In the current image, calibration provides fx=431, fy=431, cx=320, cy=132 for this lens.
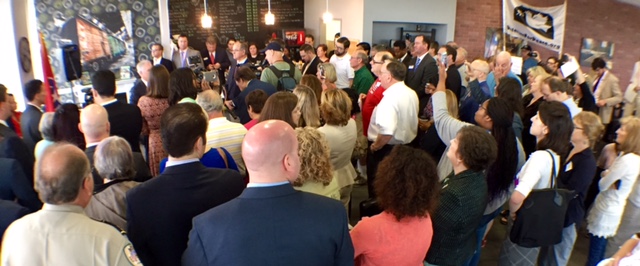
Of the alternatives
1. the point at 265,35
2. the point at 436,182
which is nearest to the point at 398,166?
the point at 436,182

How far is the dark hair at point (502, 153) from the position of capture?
8.49 feet

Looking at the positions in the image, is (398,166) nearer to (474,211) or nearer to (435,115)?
(474,211)

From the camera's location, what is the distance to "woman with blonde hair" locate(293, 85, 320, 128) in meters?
3.18

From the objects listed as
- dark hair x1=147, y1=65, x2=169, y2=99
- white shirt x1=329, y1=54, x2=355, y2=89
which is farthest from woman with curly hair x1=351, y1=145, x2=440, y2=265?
white shirt x1=329, y1=54, x2=355, y2=89

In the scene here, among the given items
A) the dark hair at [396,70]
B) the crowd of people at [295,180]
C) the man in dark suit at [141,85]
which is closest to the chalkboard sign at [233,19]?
the man in dark suit at [141,85]

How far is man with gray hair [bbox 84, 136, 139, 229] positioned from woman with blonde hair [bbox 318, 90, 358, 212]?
139cm

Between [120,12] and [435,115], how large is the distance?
5.05 metres

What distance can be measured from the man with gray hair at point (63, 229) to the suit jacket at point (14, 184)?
0.93 meters

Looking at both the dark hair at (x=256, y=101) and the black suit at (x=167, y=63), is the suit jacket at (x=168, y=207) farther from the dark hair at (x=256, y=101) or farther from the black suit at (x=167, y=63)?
the black suit at (x=167, y=63)

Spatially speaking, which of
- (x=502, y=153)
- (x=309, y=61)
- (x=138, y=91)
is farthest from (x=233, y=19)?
(x=502, y=153)

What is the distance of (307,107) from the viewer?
319cm

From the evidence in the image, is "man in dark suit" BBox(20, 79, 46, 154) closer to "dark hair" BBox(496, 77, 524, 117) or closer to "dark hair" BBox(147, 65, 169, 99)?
"dark hair" BBox(147, 65, 169, 99)

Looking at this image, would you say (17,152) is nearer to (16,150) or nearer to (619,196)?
(16,150)

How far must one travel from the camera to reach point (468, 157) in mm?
2064
